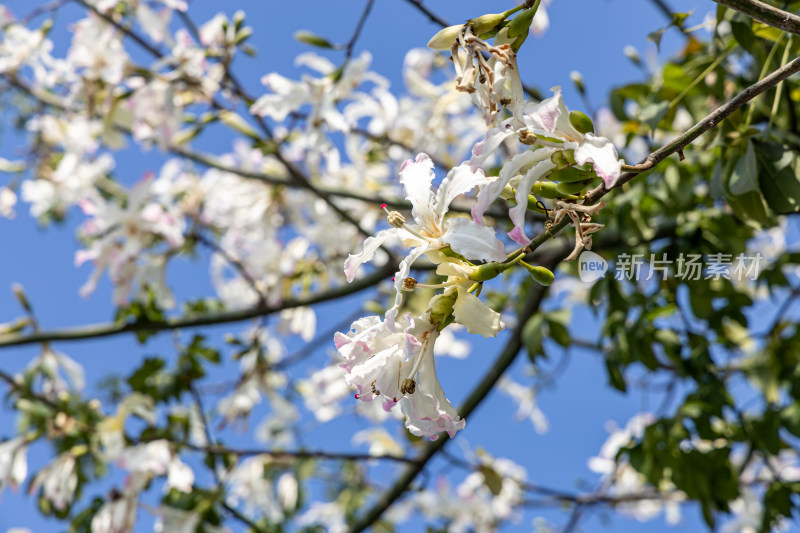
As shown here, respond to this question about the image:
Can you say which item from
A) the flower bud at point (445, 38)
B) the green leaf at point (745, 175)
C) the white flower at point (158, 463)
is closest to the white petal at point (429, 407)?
the flower bud at point (445, 38)

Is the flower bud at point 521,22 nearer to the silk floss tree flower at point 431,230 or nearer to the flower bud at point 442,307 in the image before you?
the silk floss tree flower at point 431,230

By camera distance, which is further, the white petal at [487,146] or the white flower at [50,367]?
the white flower at [50,367]

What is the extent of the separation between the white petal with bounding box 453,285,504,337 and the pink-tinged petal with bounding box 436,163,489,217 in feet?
0.26

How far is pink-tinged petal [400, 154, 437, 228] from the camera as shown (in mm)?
634

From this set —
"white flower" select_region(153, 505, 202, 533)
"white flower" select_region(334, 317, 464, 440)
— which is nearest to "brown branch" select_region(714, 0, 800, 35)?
"white flower" select_region(334, 317, 464, 440)

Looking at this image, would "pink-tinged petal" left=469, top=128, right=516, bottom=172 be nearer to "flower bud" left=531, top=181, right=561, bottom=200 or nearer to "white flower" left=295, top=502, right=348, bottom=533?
"flower bud" left=531, top=181, right=561, bottom=200

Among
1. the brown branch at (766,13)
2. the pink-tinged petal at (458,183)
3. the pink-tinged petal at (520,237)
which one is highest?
the brown branch at (766,13)

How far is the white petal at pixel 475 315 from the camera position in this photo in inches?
23.1

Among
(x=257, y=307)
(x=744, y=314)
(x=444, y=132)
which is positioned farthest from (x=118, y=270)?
(x=744, y=314)

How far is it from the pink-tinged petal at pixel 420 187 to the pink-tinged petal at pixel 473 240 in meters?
0.06

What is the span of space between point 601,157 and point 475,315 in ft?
0.54

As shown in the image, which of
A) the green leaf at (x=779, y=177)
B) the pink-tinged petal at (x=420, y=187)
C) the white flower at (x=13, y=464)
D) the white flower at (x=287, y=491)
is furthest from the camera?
the white flower at (x=287, y=491)

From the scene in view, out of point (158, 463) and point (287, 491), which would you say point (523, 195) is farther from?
point (287, 491)

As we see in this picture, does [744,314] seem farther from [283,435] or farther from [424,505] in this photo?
[424,505]
